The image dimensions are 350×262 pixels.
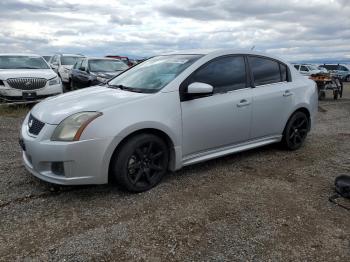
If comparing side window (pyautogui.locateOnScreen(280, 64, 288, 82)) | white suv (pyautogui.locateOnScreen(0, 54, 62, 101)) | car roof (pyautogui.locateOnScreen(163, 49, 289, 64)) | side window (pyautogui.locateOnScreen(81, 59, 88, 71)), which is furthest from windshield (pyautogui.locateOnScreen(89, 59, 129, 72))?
side window (pyautogui.locateOnScreen(280, 64, 288, 82))

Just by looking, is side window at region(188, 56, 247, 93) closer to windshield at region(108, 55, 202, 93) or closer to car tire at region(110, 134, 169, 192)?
windshield at region(108, 55, 202, 93)

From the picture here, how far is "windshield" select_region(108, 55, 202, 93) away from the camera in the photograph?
14.0 feet

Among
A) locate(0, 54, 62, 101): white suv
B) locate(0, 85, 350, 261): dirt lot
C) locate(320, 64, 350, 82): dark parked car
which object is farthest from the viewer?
locate(320, 64, 350, 82): dark parked car

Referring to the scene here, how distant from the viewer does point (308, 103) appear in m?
5.66

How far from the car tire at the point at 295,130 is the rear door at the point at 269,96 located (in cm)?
15

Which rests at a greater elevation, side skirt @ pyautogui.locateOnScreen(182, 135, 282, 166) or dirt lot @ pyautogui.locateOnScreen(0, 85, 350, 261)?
side skirt @ pyautogui.locateOnScreen(182, 135, 282, 166)

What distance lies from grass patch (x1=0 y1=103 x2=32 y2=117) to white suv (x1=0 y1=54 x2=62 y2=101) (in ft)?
0.86

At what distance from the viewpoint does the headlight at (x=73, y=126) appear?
3.49 metres

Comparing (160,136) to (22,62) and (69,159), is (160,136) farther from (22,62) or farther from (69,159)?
(22,62)

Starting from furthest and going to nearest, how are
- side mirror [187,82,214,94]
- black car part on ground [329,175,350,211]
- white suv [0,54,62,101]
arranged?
white suv [0,54,62,101] < side mirror [187,82,214,94] < black car part on ground [329,175,350,211]

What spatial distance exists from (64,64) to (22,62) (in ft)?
19.6

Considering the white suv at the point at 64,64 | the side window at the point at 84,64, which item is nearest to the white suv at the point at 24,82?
the side window at the point at 84,64

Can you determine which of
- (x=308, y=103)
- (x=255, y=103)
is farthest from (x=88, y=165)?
(x=308, y=103)

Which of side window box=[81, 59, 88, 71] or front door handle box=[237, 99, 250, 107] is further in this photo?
side window box=[81, 59, 88, 71]
